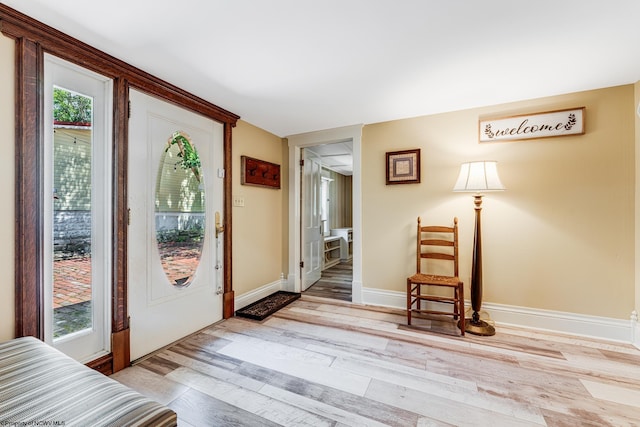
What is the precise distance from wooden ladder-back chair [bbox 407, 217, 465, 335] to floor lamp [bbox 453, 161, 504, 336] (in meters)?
0.15

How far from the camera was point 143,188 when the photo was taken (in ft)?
6.95

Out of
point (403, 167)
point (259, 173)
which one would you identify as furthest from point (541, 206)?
point (259, 173)

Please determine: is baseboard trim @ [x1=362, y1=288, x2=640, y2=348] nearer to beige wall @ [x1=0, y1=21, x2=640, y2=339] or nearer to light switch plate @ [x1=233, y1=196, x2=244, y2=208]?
beige wall @ [x1=0, y1=21, x2=640, y2=339]

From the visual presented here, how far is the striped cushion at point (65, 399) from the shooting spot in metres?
0.88

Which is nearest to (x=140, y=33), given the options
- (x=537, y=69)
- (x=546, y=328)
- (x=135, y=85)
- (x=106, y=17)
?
(x=106, y=17)

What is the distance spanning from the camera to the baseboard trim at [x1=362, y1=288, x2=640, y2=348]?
231 centimetres

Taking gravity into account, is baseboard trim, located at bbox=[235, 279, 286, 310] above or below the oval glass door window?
below

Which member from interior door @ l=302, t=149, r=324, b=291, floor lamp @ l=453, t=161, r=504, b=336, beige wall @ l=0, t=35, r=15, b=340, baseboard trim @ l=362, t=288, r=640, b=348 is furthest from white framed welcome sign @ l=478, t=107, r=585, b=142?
beige wall @ l=0, t=35, r=15, b=340

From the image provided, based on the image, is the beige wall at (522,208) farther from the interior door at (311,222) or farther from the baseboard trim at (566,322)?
the interior door at (311,222)

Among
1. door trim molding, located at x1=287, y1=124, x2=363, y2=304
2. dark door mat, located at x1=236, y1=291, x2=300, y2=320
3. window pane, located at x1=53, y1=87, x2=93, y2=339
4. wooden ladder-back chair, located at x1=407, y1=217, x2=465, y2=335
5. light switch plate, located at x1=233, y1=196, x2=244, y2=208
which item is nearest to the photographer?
window pane, located at x1=53, y1=87, x2=93, y2=339

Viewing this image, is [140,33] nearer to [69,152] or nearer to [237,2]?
[237,2]

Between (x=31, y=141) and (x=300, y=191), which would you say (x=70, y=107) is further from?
(x=300, y=191)

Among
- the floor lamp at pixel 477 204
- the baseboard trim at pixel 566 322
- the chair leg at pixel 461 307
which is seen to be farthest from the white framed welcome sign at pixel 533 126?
the baseboard trim at pixel 566 322

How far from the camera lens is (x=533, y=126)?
8.48ft
